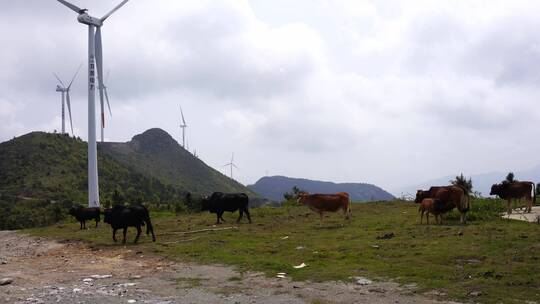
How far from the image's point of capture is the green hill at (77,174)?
60906mm

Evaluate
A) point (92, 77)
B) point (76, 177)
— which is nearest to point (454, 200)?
point (92, 77)

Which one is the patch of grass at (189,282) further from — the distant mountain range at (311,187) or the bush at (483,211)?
the distant mountain range at (311,187)

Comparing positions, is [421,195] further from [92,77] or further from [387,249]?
[92,77]

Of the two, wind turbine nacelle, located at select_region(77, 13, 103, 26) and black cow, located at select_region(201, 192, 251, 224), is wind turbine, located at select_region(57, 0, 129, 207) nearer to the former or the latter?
wind turbine nacelle, located at select_region(77, 13, 103, 26)

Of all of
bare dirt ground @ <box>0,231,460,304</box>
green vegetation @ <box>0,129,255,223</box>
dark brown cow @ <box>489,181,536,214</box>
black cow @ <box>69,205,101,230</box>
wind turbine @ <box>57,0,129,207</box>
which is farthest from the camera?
green vegetation @ <box>0,129,255,223</box>

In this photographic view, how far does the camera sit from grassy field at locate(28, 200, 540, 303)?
999 cm

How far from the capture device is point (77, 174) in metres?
67.1

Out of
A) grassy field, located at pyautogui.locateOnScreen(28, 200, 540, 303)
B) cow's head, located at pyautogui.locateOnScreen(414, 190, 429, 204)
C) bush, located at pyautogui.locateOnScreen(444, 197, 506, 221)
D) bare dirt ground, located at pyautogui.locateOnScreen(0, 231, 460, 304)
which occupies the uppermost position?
cow's head, located at pyautogui.locateOnScreen(414, 190, 429, 204)

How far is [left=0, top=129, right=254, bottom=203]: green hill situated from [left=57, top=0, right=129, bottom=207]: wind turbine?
1037 cm

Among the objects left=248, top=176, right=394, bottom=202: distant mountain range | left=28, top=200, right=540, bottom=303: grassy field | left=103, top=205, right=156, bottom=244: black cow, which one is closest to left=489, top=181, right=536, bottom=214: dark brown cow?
left=28, top=200, right=540, bottom=303: grassy field

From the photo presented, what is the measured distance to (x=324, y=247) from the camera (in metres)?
14.4

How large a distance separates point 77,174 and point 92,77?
3428 centimetres

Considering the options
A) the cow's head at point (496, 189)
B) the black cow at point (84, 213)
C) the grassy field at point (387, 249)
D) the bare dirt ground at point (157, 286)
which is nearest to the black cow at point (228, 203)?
the grassy field at point (387, 249)

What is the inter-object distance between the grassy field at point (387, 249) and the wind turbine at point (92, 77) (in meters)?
12.8
